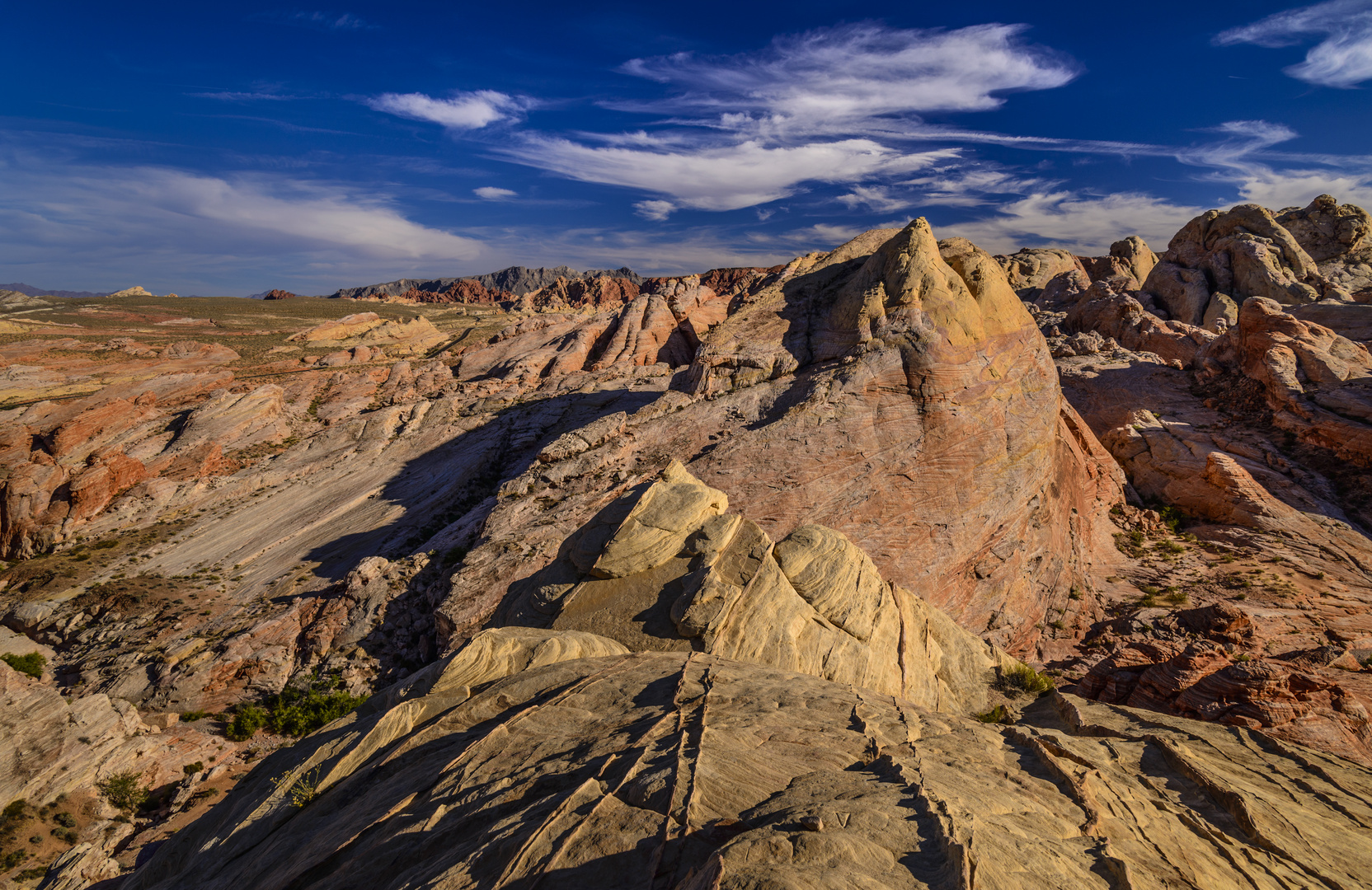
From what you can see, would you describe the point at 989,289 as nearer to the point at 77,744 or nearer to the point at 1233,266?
the point at 77,744

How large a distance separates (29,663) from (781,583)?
3743cm

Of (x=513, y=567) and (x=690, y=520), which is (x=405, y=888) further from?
(x=513, y=567)

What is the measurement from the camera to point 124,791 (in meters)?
18.9

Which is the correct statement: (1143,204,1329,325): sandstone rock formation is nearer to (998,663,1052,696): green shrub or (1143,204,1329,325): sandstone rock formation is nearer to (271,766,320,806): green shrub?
(998,663,1052,696): green shrub

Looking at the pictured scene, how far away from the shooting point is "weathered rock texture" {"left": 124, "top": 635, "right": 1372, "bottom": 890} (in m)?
6.36

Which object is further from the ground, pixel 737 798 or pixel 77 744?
pixel 737 798

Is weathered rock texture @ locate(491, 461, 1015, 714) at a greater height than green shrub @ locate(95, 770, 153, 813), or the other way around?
weathered rock texture @ locate(491, 461, 1015, 714)

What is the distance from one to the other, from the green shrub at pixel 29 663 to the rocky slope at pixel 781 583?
79cm

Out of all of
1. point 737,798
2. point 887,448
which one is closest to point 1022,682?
point 887,448

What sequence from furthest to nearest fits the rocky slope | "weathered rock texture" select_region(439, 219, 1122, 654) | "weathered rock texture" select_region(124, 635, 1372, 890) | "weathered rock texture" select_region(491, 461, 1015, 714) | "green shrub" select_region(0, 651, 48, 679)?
"green shrub" select_region(0, 651, 48, 679)
"weathered rock texture" select_region(439, 219, 1122, 654)
"weathered rock texture" select_region(491, 461, 1015, 714)
the rocky slope
"weathered rock texture" select_region(124, 635, 1372, 890)

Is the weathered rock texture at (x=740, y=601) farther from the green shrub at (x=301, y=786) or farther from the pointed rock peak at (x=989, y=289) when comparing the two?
the pointed rock peak at (x=989, y=289)

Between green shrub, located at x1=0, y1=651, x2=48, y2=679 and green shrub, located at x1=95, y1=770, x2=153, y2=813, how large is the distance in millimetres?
12720

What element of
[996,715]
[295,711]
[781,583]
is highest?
[781,583]

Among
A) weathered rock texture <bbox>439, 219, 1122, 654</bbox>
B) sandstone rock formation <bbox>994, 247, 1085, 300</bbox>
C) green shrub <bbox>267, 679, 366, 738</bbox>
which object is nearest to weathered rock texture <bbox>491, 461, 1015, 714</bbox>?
weathered rock texture <bbox>439, 219, 1122, 654</bbox>
